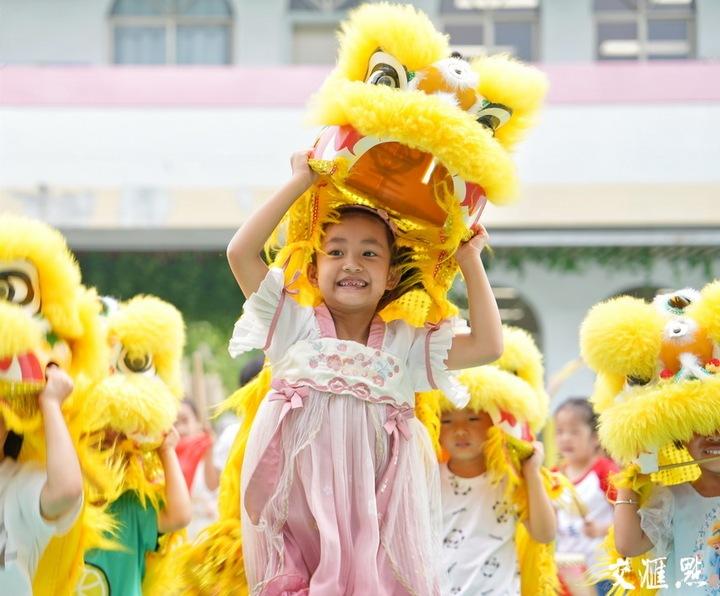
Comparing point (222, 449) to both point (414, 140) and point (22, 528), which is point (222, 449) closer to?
point (22, 528)

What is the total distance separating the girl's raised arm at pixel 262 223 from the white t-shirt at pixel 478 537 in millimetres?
1598

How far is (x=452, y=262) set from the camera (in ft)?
12.0

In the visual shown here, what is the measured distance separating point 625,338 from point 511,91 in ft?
3.02

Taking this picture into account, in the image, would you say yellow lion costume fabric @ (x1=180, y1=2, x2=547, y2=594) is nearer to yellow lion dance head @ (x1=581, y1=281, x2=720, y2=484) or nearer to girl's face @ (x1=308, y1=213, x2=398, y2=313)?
girl's face @ (x1=308, y1=213, x2=398, y2=313)

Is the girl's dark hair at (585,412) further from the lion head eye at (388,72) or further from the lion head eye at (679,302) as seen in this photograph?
the lion head eye at (388,72)

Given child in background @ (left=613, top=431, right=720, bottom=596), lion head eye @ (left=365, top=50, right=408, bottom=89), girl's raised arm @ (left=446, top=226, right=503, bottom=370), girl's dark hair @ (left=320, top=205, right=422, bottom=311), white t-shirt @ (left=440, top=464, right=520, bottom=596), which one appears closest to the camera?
lion head eye @ (left=365, top=50, right=408, bottom=89)

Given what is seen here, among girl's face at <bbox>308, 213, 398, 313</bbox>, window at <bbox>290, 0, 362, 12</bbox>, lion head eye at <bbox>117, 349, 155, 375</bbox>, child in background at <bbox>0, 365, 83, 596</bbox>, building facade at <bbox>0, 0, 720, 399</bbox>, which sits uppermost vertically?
window at <bbox>290, 0, 362, 12</bbox>

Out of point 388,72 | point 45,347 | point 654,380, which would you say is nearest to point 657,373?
A: point 654,380

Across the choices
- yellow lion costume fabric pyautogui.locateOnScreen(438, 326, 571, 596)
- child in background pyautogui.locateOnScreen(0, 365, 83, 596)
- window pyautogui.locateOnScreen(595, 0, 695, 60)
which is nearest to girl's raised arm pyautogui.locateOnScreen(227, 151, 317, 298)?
child in background pyautogui.locateOnScreen(0, 365, 83, 596)

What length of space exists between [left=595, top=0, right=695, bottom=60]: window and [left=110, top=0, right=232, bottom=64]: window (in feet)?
14.6

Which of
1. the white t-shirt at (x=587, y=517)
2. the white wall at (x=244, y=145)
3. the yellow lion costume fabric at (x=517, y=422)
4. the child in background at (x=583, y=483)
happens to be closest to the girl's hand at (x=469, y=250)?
the yellow lion costume fabric at (x=517, y=422)

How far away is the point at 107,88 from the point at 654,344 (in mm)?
10231

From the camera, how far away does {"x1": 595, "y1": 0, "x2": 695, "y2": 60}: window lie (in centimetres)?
1446

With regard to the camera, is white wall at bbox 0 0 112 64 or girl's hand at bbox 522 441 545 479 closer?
girl's hand at bbox 522 441 545 479
